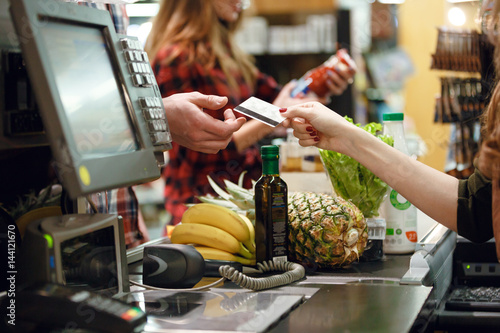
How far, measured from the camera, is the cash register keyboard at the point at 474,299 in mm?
1584

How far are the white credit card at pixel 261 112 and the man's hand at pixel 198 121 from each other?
0.16 feet

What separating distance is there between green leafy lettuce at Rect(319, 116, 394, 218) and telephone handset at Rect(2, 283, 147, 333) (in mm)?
795

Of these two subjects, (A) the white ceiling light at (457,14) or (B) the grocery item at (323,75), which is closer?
(B) the grocery item at (323,75)

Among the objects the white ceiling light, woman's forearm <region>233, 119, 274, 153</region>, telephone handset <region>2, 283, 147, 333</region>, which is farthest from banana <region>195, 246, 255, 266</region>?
the white ceiling light

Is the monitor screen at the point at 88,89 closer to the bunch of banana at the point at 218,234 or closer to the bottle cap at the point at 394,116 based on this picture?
the bunch of banana at the point at 218,234

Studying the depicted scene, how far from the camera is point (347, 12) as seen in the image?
4.97 m

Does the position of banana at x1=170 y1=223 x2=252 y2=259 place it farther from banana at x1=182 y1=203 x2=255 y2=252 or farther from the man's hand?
the man's hand

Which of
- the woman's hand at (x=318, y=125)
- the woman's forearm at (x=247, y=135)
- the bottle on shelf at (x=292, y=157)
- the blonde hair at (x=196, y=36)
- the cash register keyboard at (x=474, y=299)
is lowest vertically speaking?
the cash register keyboard at (x=474, y=299)

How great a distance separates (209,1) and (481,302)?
185 cm

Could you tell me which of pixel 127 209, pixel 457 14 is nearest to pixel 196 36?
pixel 127 209

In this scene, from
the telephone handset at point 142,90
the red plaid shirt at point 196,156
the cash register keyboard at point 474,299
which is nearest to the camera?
the telephone handset at point 142,90

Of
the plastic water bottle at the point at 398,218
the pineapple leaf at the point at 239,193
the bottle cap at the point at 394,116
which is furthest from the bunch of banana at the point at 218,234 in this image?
the bottle cap at the point at 394,116

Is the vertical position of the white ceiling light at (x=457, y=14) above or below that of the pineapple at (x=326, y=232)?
above

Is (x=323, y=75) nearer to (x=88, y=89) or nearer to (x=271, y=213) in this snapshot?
(x=271, y=213)
